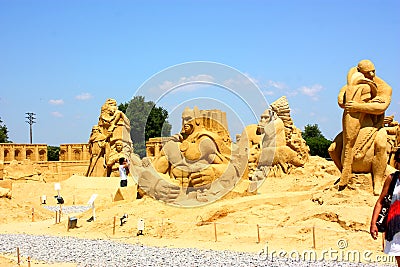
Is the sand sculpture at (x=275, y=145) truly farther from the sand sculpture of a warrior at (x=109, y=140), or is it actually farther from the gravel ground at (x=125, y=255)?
the gravel ground at (x=125, y=255)

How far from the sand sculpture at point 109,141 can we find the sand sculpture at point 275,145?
7.16 meters

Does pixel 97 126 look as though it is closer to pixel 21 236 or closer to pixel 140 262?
pixel 21 236

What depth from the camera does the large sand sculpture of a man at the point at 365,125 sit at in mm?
10578

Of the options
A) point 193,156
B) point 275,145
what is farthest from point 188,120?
point 275,145

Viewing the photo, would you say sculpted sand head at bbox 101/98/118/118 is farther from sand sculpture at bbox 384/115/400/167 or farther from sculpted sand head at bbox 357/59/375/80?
sculpted sand head at bbox 357/59/375/80

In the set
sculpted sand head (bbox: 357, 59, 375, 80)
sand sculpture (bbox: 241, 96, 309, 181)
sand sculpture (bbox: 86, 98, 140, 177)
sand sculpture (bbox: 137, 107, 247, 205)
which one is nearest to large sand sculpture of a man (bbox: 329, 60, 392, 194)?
sculpted sand head (bbox: 357, 59, 375, 80)

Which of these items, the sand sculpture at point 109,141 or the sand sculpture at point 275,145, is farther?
the sand sculpture at point 109,141

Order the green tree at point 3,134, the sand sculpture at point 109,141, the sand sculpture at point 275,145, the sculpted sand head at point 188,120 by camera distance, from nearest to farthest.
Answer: the sculpted sand head at point 188,120 < the sand sculpture at point 275,145 < the sand sculpture at point 109,141 < the green tree at point 3,134

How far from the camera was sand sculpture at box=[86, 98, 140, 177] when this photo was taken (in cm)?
2439

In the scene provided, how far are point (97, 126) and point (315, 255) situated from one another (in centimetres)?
1915

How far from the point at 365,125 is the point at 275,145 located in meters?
7.96

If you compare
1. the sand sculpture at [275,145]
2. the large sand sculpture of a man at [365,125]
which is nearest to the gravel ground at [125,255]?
the large sand sculpture of a man at [365,125]

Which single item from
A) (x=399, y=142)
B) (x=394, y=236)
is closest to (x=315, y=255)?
(x=394, y=236)

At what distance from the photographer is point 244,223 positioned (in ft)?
36.0
